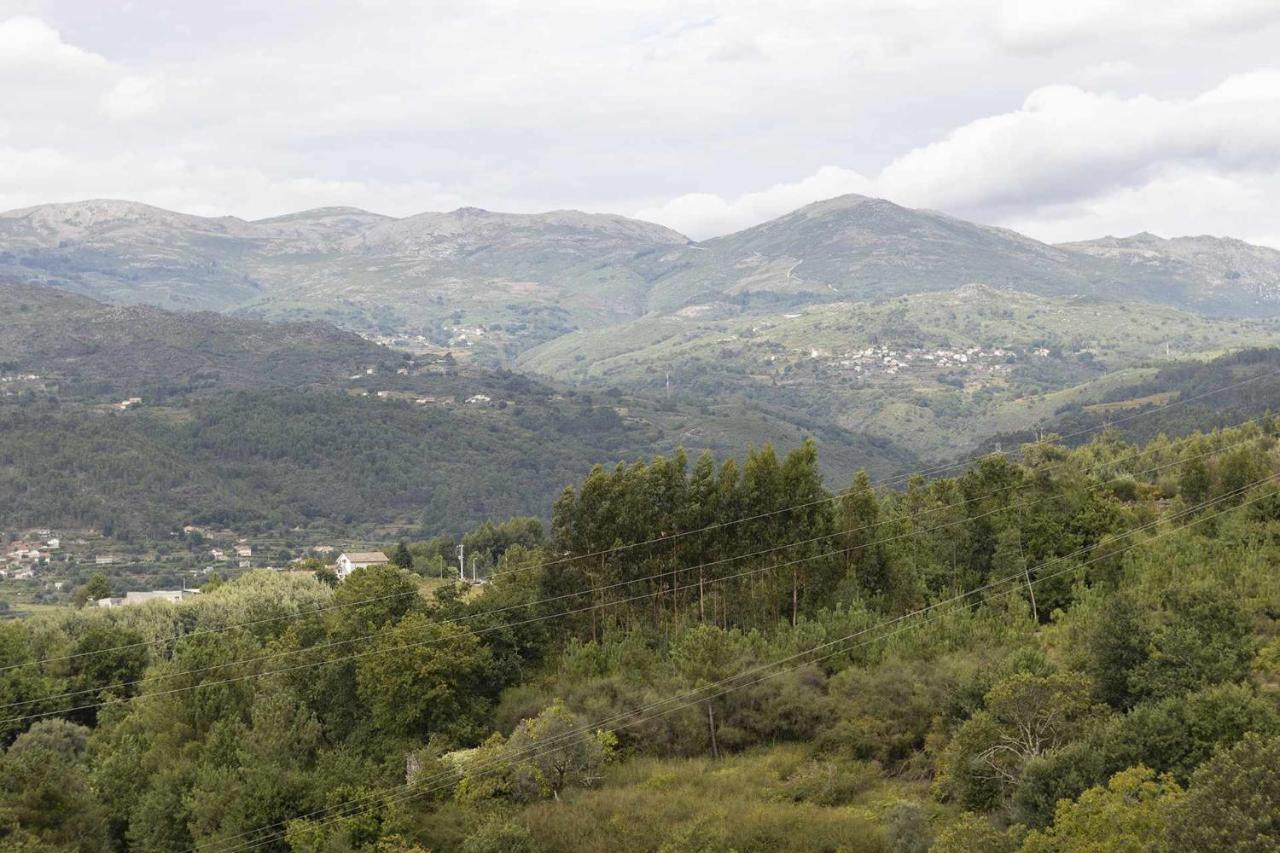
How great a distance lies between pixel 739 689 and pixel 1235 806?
2151 cm

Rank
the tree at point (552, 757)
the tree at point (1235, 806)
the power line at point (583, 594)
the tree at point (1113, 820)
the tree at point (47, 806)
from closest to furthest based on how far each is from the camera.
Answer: the tree at point (1235, 806)
the tree at point (1113, 820)
the tree at point (47, 806)
the tree at point (552, 757)
the power line at point (583, 594)

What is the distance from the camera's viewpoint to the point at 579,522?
47.4 meters

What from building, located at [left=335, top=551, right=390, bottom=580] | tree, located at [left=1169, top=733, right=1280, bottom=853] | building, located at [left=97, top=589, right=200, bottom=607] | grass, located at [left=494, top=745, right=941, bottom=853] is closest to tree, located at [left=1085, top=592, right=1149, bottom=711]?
grass, located at [left=494, top=745, right=941, bottom=853]

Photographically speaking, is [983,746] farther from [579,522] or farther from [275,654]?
[275,654]

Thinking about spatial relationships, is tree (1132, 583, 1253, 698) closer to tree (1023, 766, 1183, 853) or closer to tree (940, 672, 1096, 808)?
tree (940, 672, 1096, 808)

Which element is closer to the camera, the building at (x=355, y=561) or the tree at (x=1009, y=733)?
the tree at (x=1009, y=733)

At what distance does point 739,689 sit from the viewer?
131 feet

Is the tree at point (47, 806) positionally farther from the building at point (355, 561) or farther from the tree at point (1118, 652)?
the building at point (355, 561)

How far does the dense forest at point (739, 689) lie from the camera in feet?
94.9

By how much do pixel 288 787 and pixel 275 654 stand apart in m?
10.9

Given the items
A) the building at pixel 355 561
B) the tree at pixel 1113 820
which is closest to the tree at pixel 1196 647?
the tree at pixel 1113 820

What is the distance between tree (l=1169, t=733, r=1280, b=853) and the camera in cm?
1912

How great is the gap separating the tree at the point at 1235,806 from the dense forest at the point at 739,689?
0.17 ft

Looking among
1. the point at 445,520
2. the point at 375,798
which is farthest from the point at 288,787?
the point at 445,520
